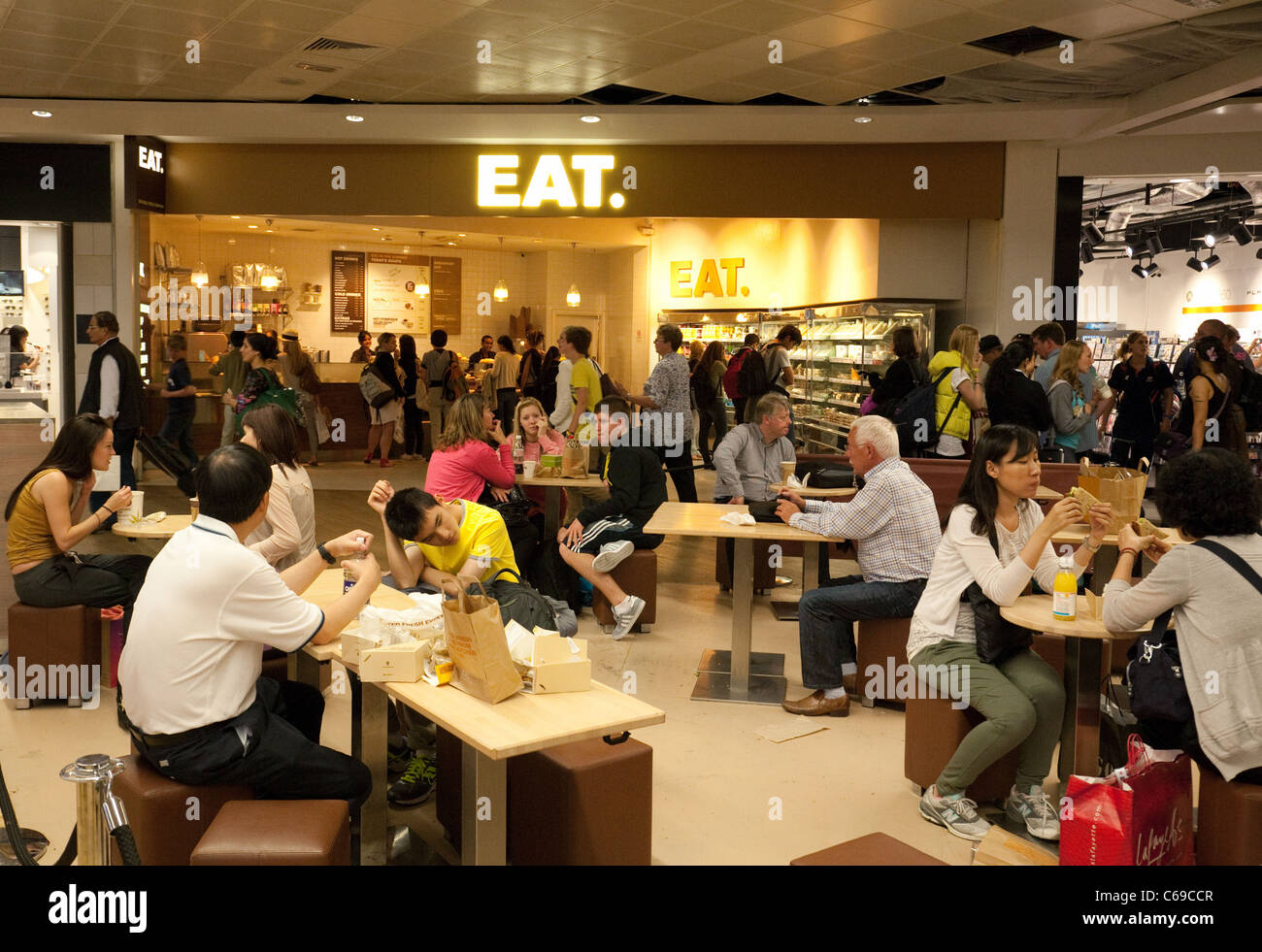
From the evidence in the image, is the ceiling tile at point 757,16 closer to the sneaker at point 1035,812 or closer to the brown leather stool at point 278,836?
the sneaker at point 1035,812

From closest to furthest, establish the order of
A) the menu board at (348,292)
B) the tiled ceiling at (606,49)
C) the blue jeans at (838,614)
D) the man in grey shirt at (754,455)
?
1. the blue jeans at (838,614)
2. the tiled ceiling at (606,49)
3. the man in grey shirt at (754,455)
4. the menu board at (348,292)

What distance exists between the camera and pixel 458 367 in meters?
13.7

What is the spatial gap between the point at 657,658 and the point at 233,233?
40.6 feet

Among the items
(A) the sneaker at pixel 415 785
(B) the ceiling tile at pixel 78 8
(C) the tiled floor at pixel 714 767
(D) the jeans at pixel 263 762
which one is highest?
(B) the ceiling tile at pixel 78 8

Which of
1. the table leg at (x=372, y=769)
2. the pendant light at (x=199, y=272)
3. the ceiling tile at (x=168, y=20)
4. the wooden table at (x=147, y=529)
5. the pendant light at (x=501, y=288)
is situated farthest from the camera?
the pendant light at (x=501, y=288)

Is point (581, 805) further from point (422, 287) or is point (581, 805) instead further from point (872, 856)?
point (422, 287)

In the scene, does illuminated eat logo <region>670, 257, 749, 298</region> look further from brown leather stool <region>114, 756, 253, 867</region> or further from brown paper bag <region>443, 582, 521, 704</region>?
brown leather stool <region>114, 756, 253, 867</region>

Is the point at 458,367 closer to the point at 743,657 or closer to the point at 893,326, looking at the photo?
the point at 893,326

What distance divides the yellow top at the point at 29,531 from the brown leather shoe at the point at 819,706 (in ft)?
11.3

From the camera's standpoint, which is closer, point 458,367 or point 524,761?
point 524,761

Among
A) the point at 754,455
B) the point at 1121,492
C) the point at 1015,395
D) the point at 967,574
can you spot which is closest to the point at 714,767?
the point at 967,574

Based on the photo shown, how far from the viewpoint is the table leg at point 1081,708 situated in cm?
397

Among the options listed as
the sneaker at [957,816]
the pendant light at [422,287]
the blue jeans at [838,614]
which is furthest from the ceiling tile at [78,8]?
the pendant light at [422,287]

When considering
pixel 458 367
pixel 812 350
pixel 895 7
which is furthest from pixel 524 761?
pixel 458 367
